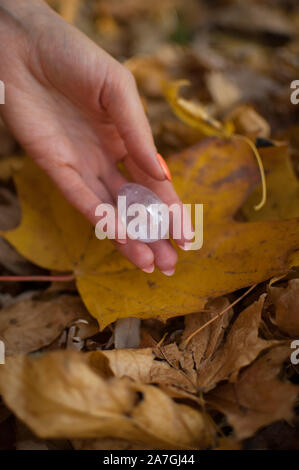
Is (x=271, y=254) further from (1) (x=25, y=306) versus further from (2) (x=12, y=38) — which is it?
(2) (x=12, y=38)

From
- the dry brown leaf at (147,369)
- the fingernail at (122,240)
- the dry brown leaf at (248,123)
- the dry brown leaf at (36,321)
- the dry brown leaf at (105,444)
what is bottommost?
the dry brown leaf at (105,444)

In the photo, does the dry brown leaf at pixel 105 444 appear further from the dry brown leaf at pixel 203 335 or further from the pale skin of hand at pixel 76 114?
the pale skin of hand at pixel 76 114

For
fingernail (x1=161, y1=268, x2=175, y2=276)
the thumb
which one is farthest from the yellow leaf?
the thumb

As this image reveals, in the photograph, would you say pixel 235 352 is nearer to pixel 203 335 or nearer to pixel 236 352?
pixel 236 352

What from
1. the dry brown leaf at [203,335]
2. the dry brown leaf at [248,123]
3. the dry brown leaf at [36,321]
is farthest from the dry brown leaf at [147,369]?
the dry brown leaf at [248,123]

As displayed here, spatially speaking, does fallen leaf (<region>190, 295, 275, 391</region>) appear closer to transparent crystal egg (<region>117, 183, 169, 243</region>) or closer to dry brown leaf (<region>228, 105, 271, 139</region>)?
transparent crystal egg (<region>117, 183, 169, 243</region>)
